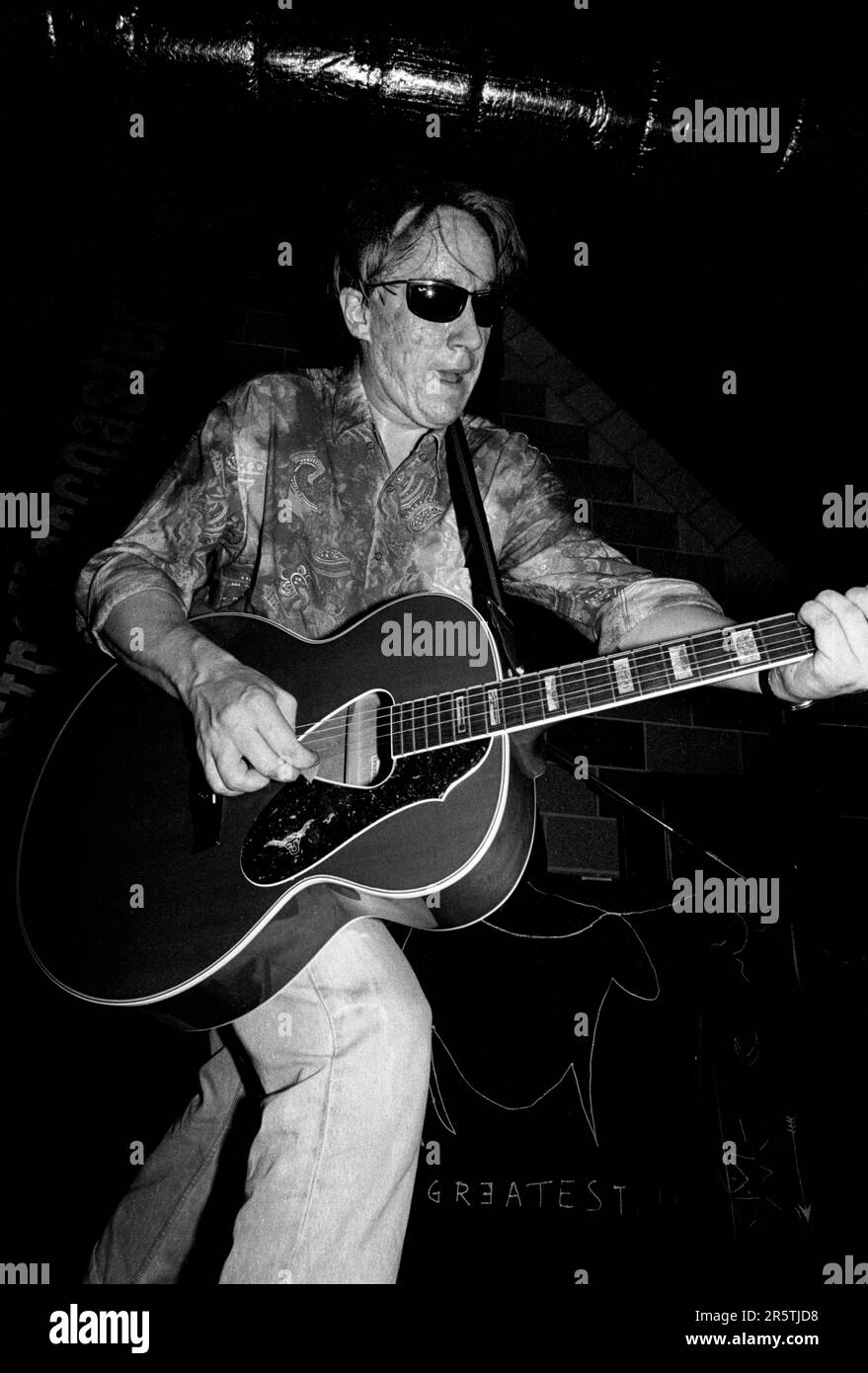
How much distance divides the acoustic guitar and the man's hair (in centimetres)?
120

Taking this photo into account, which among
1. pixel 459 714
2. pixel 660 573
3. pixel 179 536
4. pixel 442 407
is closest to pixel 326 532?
pixel 179 536

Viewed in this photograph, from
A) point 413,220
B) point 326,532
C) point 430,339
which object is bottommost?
point 326,532

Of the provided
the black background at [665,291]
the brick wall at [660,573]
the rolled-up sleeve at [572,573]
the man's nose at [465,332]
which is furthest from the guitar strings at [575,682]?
the brick wall at [660,573]

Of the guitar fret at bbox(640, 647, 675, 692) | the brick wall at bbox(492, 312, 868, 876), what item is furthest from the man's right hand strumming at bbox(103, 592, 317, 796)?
the brick wall at bbox(492, 312, 868, 876)

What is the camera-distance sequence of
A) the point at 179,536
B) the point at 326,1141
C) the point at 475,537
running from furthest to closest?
1. the point at 475,537
2. the point at 179,536
3. the point at 326,1141

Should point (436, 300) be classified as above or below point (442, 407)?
above

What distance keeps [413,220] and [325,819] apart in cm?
177

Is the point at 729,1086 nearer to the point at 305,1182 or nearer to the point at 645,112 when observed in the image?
the point at 305,1182

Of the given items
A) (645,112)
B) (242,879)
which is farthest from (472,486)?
(645,112)

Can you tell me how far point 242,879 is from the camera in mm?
1741

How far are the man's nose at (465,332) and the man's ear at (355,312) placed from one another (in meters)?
0.29

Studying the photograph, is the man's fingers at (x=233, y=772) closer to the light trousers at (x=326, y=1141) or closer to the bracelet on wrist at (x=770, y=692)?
the light trousers at (x=326, y=1141)

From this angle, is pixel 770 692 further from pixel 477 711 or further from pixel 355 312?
pixel 355 312

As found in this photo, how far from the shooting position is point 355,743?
73.5 inches
